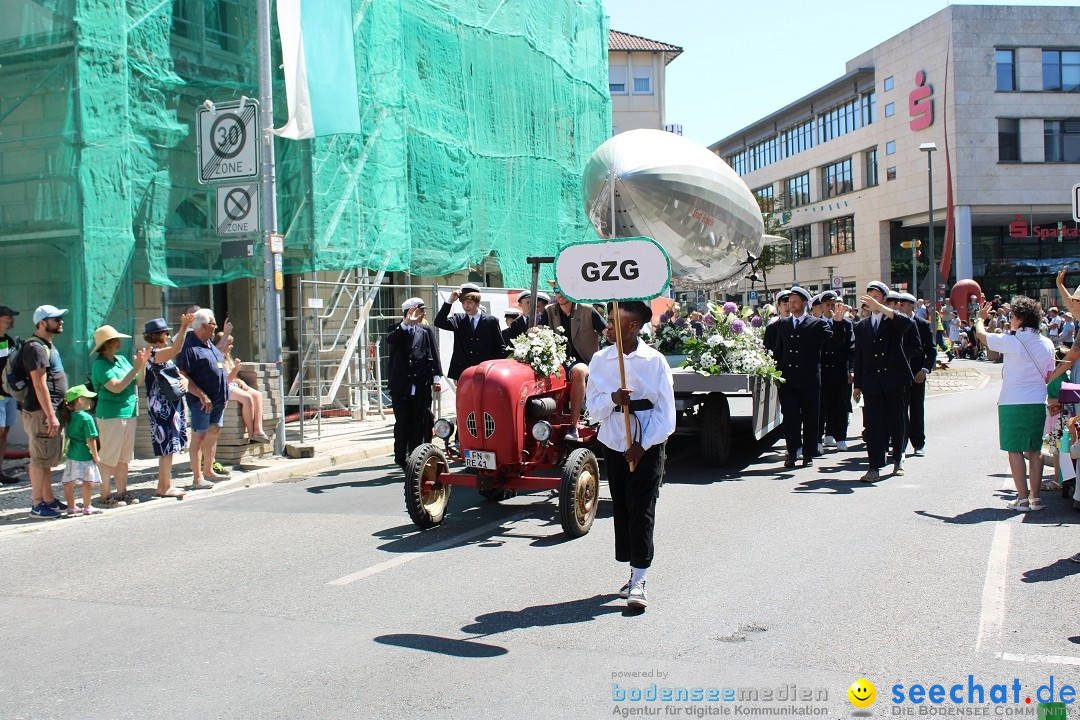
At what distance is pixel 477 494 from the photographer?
385 inches

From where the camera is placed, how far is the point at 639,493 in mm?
5891

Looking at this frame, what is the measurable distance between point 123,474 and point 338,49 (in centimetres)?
831

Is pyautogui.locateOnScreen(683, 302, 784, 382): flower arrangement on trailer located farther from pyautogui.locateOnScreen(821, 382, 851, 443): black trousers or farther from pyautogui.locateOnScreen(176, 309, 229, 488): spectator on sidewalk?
pyautogui.locateOnScreen(176, 309, 229, 488): spectator on sidewalk

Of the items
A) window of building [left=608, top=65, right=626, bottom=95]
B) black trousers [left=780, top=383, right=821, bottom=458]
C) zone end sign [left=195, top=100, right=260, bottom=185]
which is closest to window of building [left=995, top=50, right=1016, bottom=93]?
window of building [left=608, top=65, right=626, bottom=95]

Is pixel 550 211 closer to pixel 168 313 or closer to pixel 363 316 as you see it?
pixel 363 316

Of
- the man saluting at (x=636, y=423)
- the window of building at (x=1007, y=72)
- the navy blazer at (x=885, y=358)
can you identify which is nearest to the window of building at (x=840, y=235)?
the window of building at (x=1007, y=72)

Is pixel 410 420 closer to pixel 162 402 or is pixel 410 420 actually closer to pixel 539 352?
pixel 162 402

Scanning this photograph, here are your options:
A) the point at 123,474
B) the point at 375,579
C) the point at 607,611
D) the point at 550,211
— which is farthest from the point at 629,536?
the point at 550,211

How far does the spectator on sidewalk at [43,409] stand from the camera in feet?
29.7

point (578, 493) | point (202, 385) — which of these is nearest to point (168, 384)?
point (202, 385)

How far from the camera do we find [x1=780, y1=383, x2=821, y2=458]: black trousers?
11.4m

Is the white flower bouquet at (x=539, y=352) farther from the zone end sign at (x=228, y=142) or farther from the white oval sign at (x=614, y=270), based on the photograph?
the zone end sign at (x=228, y=142)

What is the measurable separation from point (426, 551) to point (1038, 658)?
4208mm

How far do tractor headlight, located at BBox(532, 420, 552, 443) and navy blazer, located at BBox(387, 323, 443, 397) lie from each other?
3.37 m
